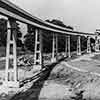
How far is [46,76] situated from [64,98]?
1676 centimetres

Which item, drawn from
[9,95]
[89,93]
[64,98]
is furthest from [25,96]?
[89,93]

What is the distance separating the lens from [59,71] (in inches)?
1887

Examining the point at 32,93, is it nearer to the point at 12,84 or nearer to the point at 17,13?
the point at 12,84

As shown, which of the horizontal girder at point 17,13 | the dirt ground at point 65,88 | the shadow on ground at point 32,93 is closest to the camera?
the horizontal girder at point 17,13

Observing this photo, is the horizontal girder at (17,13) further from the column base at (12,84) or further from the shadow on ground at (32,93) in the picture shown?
the shadow on ground at (32,93)

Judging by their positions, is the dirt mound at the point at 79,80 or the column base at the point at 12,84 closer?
the dirt mound at the point at 79,80

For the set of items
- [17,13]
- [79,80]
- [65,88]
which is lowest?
[65,88]

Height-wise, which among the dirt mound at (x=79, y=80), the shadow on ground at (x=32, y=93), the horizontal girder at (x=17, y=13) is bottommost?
the shadow on ground at (x=32, y=93)

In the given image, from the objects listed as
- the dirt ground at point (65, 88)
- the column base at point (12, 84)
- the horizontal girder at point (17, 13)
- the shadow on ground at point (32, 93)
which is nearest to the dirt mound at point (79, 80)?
the dirt ground at point (65, 88)

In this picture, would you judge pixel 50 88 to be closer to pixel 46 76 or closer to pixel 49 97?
pixel 49 97

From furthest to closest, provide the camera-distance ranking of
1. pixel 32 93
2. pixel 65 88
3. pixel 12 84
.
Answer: pixel 65 88 < pixel 12 84 < pixel 32 93

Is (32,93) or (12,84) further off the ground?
(12,84)

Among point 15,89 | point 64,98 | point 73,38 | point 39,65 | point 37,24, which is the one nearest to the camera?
point 64,98

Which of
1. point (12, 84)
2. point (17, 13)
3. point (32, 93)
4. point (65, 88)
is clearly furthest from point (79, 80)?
point (17, 13)
